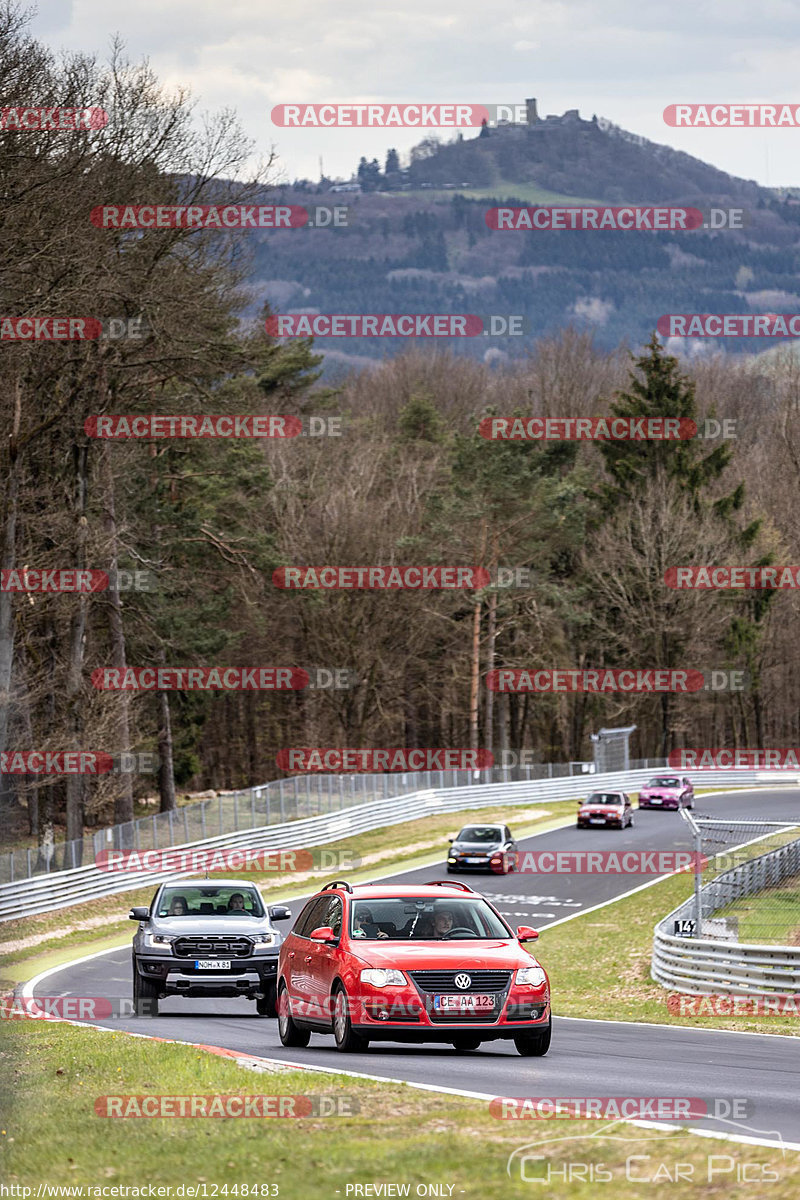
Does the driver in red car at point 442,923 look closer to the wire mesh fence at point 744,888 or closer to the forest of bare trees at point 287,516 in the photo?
the wire mesh fence at point 744,888

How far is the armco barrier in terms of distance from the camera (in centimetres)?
3566

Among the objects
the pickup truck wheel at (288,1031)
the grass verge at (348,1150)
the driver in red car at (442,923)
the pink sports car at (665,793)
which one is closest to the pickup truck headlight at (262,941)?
the pickup truck wheel at (288,1031)

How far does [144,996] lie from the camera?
18422 millimetres

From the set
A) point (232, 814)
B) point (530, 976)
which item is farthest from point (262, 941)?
point (232, 814)

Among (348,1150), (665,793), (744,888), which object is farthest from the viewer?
(665,793)

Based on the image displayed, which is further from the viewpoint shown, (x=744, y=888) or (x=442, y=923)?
(x=744, y=888)

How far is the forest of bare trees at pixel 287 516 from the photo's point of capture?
37.4m

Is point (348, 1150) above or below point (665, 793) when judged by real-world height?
above

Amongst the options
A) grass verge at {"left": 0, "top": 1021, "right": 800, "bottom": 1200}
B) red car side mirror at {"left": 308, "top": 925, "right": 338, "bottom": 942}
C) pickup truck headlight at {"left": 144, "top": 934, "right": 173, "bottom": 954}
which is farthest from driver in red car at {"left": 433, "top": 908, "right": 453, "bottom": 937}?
pickup truck headlight at {"left": 144, "top": 934, "right": 173, "bottom": 954}

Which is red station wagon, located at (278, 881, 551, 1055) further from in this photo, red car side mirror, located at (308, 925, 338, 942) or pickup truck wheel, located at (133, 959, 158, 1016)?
pickup truck wheel, located at (133, 959, 158, 1016)

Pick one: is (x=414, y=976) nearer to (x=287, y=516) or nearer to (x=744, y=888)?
(x=744, y=888)

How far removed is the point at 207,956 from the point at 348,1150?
32.8 ft

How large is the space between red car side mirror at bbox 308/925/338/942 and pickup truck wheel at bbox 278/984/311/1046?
0.69 m

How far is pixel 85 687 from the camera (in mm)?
44750
